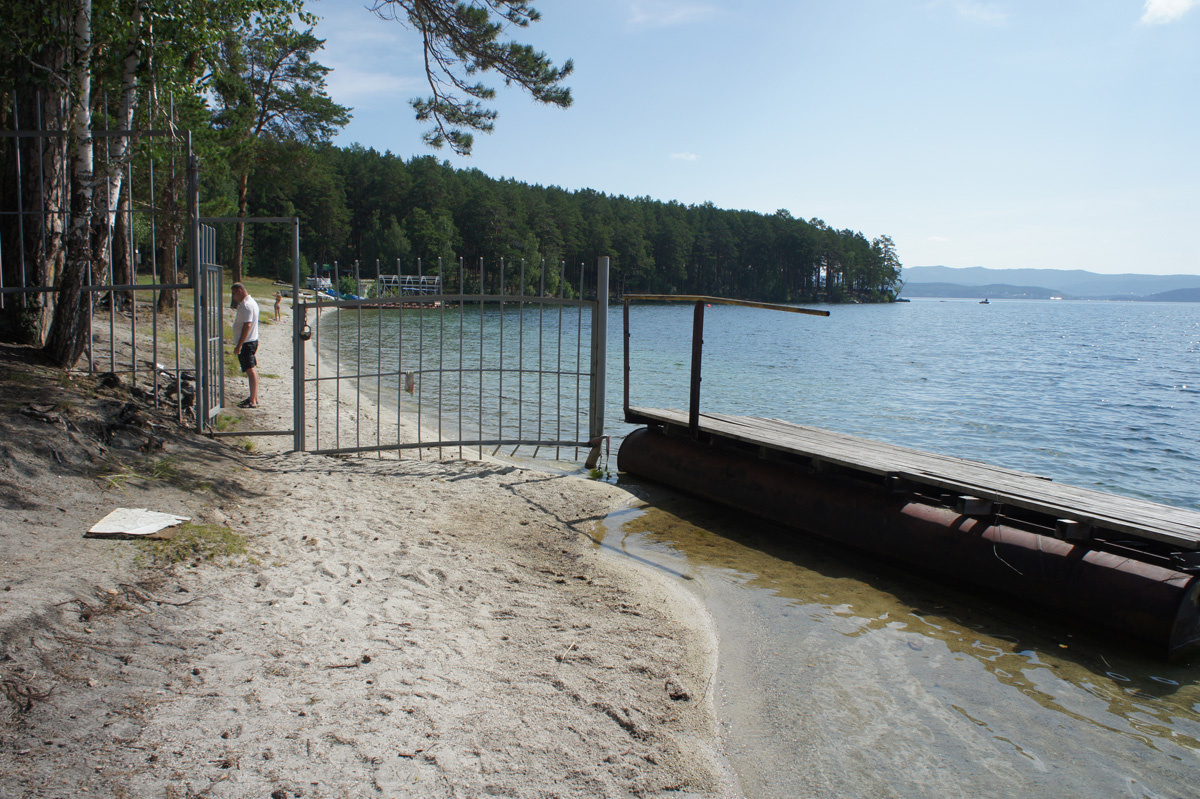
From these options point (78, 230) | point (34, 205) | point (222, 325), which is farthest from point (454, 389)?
point (78, 230)

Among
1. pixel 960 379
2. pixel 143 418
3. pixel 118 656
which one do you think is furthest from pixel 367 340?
pixel 118 656

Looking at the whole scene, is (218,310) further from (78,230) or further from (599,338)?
(599,338)

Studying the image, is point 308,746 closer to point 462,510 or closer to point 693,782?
point 693,782

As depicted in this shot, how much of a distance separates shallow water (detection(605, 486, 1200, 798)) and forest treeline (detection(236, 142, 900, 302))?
19129 mm

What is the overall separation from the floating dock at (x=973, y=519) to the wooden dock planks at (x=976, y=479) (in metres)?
0.01

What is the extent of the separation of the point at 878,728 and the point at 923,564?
8.11 feet

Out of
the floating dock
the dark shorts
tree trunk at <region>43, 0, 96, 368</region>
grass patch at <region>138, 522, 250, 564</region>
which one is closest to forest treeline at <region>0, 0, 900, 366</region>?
tree trunk at <region>43, 0, 96, 368</region>

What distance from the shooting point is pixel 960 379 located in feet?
112

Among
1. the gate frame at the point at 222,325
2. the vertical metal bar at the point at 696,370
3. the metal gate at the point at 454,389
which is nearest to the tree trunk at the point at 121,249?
the metal gate at the point at 454,389

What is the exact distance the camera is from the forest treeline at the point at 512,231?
73062mm

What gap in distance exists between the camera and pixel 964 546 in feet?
19.9

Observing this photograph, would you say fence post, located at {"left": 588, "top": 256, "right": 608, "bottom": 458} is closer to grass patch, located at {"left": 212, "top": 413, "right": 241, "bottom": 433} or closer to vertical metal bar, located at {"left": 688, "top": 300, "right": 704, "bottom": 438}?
vertical metal bar, located at {"left": 688, "top": 300, "right": 704, "bottom": 438}

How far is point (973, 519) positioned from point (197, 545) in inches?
235

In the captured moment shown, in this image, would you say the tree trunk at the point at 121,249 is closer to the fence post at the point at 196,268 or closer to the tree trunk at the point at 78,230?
the tree trunk at the point at 78,230
